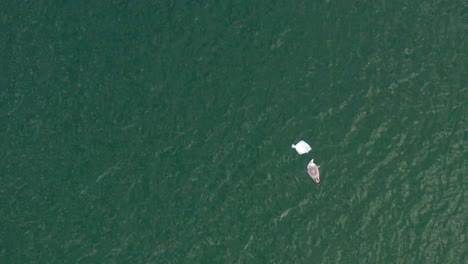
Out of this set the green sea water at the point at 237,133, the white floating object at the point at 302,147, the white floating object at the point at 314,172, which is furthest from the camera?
the white floating object at the point at 302,147

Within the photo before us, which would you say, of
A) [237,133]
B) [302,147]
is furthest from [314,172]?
[237,133]

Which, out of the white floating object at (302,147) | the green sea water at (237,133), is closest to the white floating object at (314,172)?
the green sea water at (237,133)

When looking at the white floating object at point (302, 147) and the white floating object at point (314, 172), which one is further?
the white floating object at point (302, 147)

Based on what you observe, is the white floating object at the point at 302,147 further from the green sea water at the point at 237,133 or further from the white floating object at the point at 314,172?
the white floating object at the point at 314,172

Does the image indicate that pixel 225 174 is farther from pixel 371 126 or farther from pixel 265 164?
pixel 371 126

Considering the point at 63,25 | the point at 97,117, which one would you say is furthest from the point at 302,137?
the point at 63,25

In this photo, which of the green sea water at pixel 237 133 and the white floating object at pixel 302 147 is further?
the white floating object at pixel 302 147

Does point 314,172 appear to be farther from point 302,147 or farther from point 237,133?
point 237,133

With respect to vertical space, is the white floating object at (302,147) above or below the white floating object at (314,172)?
above

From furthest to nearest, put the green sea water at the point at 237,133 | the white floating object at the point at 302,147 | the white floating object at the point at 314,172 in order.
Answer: the white floating object at the point at 302,147, the white floating object at the point at 314,172, the green sea water at the point at 237,133
